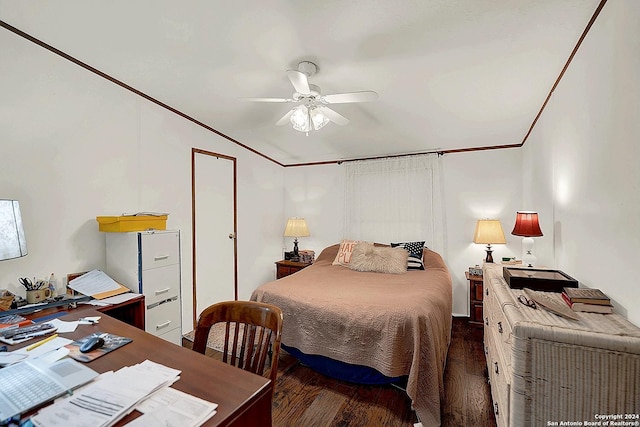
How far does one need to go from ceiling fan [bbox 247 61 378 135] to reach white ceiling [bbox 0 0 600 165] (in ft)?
0.45

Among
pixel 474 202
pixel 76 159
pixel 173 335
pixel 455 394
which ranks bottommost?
pixel 455 394

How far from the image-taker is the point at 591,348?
3.22 feet

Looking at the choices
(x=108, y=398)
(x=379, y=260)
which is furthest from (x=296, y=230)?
(x=108, y=398)

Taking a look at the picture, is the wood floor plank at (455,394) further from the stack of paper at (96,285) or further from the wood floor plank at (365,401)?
the stack of paper at (96,285)

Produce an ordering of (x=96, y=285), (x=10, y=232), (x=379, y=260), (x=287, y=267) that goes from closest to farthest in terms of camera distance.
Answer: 1. (x=10, y=232)
2. (x=96, y=285)
3. (x=379, y=260)
4. (x=287, y=267)

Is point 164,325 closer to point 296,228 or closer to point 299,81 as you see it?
point 299,81

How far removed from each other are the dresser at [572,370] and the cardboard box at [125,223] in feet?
8.24

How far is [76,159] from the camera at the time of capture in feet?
7.41

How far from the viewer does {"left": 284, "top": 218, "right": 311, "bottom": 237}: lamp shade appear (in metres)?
4.43

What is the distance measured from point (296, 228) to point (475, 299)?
2.55m

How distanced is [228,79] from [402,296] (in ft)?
7.35

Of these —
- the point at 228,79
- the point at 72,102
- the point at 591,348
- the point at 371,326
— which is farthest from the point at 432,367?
the point at 72,102

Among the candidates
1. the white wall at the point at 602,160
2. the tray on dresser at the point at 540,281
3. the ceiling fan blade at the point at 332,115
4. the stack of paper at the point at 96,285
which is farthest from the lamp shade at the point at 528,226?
the stack of paper at the point at 96,285

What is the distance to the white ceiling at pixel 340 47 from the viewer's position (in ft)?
5.20
